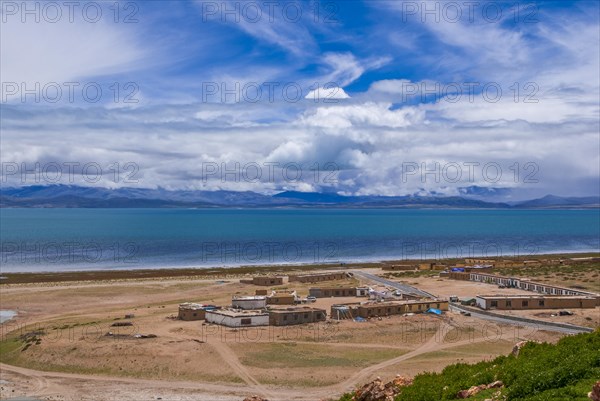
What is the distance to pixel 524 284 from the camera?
246 feet

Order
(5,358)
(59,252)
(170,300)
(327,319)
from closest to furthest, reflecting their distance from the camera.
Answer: (5,358) < (327,319) < (170,300) < (59,252)

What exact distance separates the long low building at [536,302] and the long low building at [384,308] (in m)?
4.68

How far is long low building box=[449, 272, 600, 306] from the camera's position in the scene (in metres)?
65.9

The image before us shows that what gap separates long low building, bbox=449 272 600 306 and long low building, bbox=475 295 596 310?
1898 millimetres

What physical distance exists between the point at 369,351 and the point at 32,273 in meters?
76.7

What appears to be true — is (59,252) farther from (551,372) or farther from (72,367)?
(551,372)

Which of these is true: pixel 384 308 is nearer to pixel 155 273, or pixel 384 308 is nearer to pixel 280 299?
pixel 280 299

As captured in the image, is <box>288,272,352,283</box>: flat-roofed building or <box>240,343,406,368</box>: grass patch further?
<box>288,272,352,283</box>: flat-roofed building

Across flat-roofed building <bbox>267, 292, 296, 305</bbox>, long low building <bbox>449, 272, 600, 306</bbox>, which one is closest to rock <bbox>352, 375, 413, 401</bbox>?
flat-roofed building <bbox>267, 292, 296, 305</bbox>

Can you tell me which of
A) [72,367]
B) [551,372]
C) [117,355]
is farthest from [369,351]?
[551,372]

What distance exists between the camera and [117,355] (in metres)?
43.5

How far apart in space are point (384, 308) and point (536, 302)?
1628cm

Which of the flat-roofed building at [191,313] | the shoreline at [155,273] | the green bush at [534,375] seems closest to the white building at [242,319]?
the flat-roofed building at [191,313]
